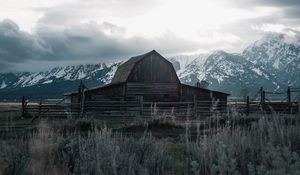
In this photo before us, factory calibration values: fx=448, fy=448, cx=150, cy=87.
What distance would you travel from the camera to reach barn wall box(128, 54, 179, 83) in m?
44.7

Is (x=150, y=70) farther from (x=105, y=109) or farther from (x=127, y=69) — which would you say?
(x=105, y=109)

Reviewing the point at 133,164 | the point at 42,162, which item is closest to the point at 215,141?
the point at 133,164

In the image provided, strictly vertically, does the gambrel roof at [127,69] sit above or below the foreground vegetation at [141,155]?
above

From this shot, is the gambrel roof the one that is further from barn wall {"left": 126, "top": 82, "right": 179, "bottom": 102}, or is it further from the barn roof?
barn wall {"left": 126, "top": 82, "right": 179, "bottom": 102}

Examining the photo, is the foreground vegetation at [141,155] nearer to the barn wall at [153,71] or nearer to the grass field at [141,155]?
the grass field at [141,155]

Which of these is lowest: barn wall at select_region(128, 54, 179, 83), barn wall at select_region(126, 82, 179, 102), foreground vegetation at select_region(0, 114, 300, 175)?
foreground vegetation at select_region(0, 114, 300, 175)

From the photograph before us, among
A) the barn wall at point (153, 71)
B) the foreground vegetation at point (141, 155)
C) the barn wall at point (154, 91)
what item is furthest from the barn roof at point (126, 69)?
the foreground vegetation at point (141, 155)

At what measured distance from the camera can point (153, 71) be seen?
45.3m

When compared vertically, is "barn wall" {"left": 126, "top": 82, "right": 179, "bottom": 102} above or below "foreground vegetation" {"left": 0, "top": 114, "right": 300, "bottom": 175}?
above

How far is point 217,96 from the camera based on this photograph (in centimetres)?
4675

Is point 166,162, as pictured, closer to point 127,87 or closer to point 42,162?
point 42,162

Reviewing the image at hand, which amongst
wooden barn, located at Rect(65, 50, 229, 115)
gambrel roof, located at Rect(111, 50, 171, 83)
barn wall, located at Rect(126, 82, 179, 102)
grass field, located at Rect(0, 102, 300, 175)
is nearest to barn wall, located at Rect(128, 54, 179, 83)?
wooden barn, located at Rect(65, 50, 229, 115)

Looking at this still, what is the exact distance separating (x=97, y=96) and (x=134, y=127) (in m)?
21.8

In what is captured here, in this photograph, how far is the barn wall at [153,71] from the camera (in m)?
44.7
